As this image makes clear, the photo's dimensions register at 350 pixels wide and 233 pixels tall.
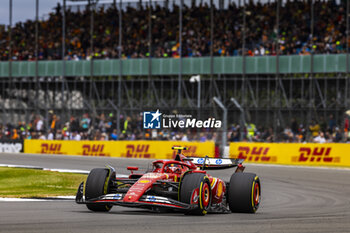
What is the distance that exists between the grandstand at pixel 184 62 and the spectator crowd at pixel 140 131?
1.47 ft

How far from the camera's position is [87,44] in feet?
166

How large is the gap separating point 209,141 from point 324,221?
22.9m

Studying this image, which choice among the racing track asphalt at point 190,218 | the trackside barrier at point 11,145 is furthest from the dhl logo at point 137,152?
the racing track asphalt at point 190,218

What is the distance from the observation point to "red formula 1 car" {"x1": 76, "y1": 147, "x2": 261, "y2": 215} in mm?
12219

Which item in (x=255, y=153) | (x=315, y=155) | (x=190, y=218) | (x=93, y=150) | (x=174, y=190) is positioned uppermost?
(x=174, y=190)

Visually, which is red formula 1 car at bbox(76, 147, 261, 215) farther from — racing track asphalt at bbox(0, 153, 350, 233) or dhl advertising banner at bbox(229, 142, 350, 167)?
dhl advertising banner at bbox(229, 142, 350, 167)

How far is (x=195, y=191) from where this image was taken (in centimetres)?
1233

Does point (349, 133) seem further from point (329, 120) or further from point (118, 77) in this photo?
point (118, 77)

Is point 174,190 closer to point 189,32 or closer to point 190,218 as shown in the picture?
point 190,218

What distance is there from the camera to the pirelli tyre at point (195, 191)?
12273mm

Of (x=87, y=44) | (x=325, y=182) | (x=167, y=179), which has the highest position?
(x=87, y=44)

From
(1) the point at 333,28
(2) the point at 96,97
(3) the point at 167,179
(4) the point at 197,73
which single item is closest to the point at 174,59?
(4) the point at 197,73

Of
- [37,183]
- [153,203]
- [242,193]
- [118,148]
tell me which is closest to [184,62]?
[118,148]

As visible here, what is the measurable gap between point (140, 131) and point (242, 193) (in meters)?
28.5
